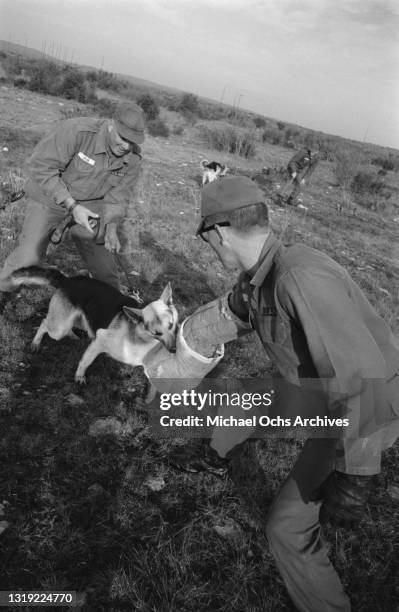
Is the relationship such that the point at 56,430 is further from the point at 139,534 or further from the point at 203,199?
the point at 203,199

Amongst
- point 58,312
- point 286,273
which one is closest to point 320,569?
point 286,273

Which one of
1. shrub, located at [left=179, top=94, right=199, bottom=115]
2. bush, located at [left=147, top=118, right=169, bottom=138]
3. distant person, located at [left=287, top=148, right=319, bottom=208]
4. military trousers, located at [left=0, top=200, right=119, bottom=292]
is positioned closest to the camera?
military trousers, located at [left=0, top=200, right=119, bottom=292]

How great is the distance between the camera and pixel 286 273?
1.96 meters

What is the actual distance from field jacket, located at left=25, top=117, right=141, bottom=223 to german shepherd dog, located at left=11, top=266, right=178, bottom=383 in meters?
0.86

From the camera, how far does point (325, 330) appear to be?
5.99 ft

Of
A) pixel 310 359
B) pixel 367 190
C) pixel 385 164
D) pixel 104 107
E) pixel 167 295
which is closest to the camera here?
pixel 310 359

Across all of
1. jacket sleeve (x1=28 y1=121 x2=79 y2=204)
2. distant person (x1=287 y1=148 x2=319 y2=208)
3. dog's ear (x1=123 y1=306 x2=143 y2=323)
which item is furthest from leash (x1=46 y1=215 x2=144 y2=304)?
distant person (x1=287 y1=148 x2=319 y2=208)

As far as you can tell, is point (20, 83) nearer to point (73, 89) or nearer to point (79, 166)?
point (73, 89)

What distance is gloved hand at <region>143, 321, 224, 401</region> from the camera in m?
2.24

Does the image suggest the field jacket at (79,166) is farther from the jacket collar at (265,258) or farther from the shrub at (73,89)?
the shrub at (73,89)

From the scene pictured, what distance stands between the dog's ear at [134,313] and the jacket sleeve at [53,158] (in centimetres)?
136

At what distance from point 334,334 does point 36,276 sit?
3.39 meters

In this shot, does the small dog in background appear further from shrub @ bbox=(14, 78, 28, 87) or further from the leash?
shrub @ bbox=(14, 78, 28, 87)

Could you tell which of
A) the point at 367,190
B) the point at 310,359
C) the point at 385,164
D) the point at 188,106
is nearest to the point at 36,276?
the point at 310,359
